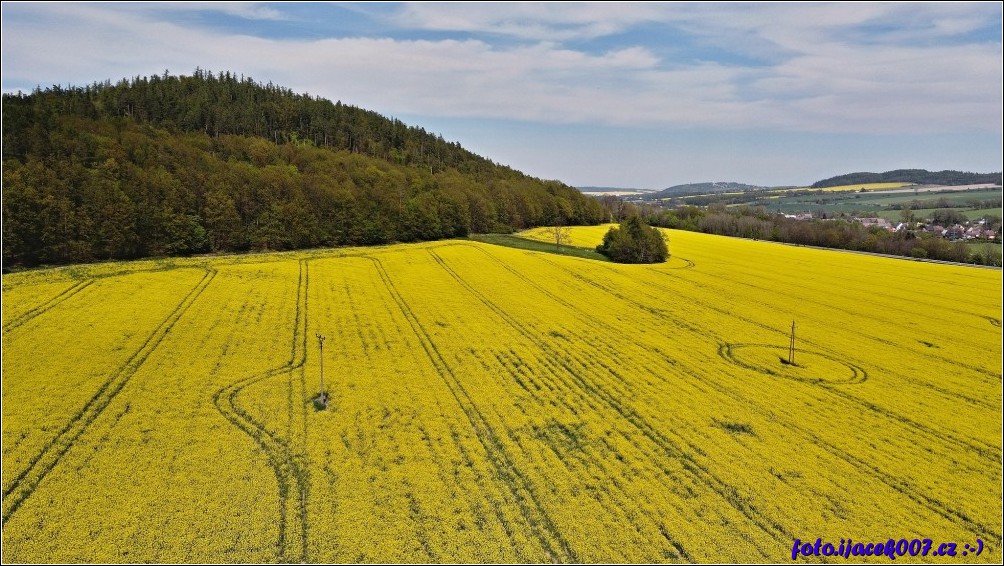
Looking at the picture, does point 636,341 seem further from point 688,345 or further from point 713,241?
point 713,241

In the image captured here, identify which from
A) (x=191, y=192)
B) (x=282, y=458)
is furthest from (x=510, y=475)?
(x=191, y=192)

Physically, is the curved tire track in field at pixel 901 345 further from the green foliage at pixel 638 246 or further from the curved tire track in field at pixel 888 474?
the green foliage at pixel 638 246

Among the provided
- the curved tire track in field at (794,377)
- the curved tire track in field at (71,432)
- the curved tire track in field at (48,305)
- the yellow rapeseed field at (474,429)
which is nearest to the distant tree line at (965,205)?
the yellow rapeseed field at (474,429)

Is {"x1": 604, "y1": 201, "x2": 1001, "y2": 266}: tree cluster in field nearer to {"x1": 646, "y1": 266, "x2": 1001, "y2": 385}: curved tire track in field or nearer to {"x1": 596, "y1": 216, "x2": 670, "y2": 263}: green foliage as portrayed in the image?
{"x1": 596, "y1": 216, "x2": 670, "y2": 263}: green foliage

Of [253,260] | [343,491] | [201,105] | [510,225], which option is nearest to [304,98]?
[201,105]

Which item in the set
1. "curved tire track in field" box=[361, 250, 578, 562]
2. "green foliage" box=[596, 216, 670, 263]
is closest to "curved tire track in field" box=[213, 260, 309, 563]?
"curved tire track in field" box=[361, 250, 578, 562]

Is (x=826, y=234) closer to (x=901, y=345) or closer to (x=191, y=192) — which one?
(x=901, y=345)
